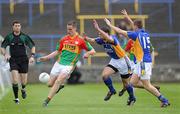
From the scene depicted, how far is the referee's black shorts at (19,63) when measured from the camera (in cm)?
1993

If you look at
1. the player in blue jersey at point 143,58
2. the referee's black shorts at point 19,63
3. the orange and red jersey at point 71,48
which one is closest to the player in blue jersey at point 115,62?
the orange and red jersey at point 71,48

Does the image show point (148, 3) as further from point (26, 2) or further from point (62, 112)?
point (62, 112)

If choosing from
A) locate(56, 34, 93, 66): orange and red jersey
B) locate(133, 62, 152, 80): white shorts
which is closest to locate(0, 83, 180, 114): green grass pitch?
locate(133, 62, 152, 80): white shorts

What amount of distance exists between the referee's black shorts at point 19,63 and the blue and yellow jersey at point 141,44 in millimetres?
3803

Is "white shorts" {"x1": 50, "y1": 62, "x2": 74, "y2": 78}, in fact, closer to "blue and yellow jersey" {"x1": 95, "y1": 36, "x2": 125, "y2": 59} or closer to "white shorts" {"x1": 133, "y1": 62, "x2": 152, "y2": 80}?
"blue and yellow jersey" {"x1": 95, "y1": 36, "x2": 125, "y2": 59}

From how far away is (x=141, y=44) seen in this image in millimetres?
17938

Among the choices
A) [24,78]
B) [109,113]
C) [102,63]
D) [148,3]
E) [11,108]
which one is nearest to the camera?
[109,113]

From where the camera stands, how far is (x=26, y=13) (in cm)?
3872

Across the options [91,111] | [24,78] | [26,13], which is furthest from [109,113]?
[26,13]

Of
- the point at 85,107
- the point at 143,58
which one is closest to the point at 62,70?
the point at 85,107

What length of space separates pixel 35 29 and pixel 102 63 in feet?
13.9

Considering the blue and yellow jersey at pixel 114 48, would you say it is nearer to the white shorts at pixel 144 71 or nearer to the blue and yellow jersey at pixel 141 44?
the blue and yellow jersey at pixel 141 44

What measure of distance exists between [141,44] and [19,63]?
4.00 metres

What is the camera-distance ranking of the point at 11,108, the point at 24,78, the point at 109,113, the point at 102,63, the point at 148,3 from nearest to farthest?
the point at 109,113 → the point at 11,108 → the point at 24,78 → the point at 102,63 → the point at 148,3
